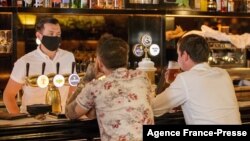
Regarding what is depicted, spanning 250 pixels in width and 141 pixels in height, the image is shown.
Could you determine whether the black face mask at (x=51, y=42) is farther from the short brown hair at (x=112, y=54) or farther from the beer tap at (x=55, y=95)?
the short brown hair at (x=112, y=54)

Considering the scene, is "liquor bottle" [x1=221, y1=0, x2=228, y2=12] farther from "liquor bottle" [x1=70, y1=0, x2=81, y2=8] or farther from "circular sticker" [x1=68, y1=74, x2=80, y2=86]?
"circular sticker" [x1=68, y1=74, x2=80, y2=86]

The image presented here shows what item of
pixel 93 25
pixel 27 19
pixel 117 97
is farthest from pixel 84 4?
pixel 117 97

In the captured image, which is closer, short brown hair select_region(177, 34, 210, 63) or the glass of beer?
short brown hair select_region(177, 34, 210, 63)

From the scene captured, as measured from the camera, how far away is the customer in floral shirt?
85.7 inches

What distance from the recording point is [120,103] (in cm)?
218

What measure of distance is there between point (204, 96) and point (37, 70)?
1440mm

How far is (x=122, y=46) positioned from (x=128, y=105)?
0.32 meters

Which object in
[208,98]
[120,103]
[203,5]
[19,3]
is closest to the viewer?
[120,103]

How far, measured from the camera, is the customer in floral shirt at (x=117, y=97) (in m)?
2.18

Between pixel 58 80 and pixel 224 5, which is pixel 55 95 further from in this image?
pixel 224 5

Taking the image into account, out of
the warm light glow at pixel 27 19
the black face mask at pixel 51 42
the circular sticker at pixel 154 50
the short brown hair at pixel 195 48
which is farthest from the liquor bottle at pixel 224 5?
the short brown hair at pixel 195 48

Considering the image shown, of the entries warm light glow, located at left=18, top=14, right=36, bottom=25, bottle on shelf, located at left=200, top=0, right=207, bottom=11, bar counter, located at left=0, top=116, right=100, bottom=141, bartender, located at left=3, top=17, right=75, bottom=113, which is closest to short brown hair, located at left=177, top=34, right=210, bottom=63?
bar counter, located at left=0, top=116, right=100, bottom=141

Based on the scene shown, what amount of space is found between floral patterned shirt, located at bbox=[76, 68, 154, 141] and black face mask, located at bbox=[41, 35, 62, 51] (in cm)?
112

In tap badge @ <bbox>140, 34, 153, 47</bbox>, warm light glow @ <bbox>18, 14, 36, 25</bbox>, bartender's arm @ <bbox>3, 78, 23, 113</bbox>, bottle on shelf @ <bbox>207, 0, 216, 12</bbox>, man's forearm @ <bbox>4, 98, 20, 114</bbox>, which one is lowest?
man's forearm @ <bbox>4, 98, 20, 114</bbox>
